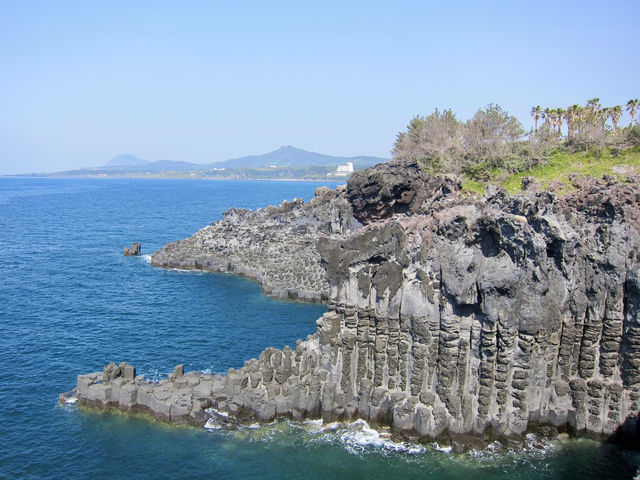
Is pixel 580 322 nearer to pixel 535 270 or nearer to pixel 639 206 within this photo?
pixel 535 270

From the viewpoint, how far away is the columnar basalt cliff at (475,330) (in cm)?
3091

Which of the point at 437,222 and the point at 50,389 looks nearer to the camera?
the point at 437,222

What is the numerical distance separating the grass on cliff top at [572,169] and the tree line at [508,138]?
110cm

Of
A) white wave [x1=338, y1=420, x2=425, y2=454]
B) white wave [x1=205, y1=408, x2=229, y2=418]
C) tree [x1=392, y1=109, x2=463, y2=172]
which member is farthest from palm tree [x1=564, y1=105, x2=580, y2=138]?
white wave [x1=205, y1=408, x2=229, y2=418]

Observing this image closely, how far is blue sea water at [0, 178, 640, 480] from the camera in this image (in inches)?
1160

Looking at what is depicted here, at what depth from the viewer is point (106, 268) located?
79812mm

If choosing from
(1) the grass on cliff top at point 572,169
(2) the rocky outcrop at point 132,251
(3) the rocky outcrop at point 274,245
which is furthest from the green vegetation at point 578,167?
(2) the rocky outcrop at point 132,251

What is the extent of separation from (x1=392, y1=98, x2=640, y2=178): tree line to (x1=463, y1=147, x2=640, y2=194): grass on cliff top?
1098mm

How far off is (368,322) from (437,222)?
7832 millimetres

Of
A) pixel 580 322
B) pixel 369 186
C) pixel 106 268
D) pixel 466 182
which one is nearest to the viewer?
pixel 580 322

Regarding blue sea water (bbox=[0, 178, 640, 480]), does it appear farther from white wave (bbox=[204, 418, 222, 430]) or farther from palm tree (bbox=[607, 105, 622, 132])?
palm tree (bbox=[607, 105, 622, 132])

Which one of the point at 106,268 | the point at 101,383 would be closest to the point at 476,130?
the point at 101,383

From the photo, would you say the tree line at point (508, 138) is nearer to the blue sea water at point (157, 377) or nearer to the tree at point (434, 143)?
the tree at point (434, 143)

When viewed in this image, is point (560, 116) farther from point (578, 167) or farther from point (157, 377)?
point (157, 377)
